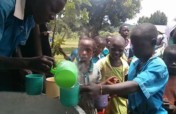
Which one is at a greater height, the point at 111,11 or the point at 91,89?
the point at 111,11

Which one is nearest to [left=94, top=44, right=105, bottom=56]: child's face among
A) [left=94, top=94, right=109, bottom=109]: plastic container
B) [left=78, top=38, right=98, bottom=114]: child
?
[left=78, top=38, right=98, bottom=114]: child

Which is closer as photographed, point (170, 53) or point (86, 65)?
point (170, 53)

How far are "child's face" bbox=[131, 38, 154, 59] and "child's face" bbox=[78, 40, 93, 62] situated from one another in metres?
1.20

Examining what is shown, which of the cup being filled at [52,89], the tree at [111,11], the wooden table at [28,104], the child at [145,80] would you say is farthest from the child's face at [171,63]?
the tree at [111,11]

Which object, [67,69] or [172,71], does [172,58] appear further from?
[67,69]

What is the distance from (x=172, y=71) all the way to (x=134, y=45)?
2.61ft

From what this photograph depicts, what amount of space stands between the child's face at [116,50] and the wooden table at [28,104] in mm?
A: 2214

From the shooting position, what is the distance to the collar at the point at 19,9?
2.06 m

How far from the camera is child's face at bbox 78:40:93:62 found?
12.3 ft

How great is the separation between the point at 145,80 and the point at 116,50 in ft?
5.50

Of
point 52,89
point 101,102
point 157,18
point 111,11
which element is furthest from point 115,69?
point 157,18

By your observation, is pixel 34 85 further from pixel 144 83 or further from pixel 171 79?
pixel 171 79

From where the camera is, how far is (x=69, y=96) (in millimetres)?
Result: 1863

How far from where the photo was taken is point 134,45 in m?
2.59
